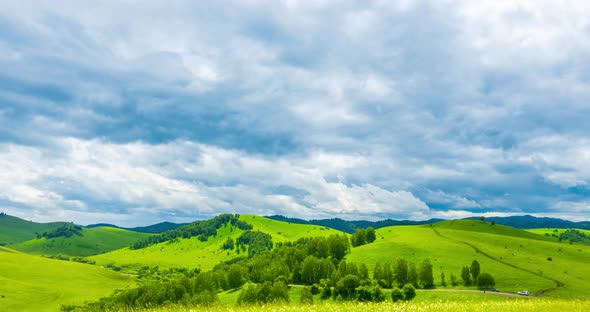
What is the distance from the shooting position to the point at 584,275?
481 ft

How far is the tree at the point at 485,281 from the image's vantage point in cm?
13288

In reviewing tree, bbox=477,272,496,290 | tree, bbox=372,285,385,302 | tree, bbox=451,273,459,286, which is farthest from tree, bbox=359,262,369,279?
tree, bbox=477,272,496,290

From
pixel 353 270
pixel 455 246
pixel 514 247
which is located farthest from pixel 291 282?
pixel 514 247

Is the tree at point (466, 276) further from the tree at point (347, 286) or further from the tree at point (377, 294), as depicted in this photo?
the tree at point (347, 286)

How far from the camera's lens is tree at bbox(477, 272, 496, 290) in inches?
5231

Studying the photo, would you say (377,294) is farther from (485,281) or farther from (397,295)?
(485,281)

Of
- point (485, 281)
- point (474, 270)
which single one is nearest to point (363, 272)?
point (474, 270)

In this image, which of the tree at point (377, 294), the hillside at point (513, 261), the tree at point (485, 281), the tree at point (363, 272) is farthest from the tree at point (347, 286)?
the tree at point (485, 281)

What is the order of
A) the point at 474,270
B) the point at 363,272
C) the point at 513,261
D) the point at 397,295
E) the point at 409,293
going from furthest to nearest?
the point at 513,261 < the point at 363,272 < the point at 474,270 < the point at 409,293 < the point at 397,295

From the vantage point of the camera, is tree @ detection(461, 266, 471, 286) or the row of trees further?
the row of trees

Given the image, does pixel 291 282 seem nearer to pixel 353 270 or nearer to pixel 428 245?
pixel 353 270

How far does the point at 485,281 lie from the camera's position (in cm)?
13412

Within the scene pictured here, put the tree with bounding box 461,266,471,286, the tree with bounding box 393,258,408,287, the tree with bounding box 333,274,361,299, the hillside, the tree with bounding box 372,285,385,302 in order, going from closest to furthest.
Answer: the tree with bounding box 372,285,385,302, the hillside, the tree with bounding box 333,274,361,299, the tree with bounding box 461,266,471,286, the tree with bounding box 393,258,408,287

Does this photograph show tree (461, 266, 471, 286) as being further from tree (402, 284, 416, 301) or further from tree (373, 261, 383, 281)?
tree (373, 261, 383, 281)
